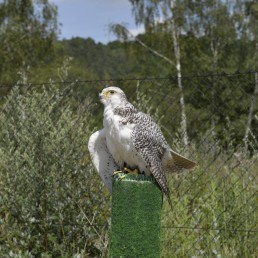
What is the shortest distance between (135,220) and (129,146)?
501mm

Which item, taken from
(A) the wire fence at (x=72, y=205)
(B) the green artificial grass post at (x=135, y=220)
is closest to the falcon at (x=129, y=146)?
(B) the green artificial grass post at (x=135, y=220)

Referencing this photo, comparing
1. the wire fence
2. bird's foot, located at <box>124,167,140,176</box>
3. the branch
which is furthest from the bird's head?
the branch

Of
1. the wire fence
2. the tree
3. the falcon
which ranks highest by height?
the tree

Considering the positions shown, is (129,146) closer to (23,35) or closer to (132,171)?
(132,171)

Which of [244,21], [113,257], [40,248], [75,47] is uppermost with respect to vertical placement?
[75,47]

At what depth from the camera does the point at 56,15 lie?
1681cm

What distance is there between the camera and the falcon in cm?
295

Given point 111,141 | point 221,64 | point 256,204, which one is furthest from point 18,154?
point 221,64

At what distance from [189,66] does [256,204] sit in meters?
13.3

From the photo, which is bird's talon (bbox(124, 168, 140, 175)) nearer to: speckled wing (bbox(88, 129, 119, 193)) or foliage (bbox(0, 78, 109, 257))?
speckled wing (bbox(88, 129, 119, 193))

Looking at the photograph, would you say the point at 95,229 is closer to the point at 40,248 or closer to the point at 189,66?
the point at 40,248

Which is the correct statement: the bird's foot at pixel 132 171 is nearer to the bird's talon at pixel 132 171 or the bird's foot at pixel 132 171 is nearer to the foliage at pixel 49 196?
the bird's talon at pixel 132 171

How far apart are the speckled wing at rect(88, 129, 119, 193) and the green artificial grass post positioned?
1.79 feet

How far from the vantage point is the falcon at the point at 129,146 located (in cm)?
295
